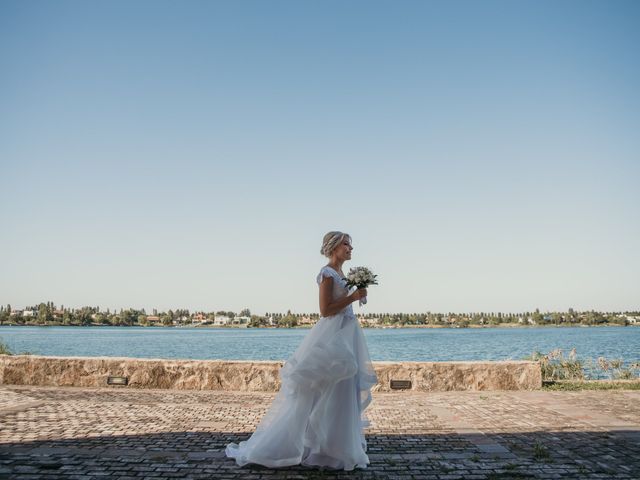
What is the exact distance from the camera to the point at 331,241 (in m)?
5.34

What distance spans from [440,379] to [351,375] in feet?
19.6

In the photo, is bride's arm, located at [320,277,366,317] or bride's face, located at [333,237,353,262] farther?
bride's face, located at [333,237,353,262]

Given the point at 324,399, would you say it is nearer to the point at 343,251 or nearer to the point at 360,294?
the point at 360,294

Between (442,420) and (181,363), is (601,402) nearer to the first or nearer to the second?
(442,420)

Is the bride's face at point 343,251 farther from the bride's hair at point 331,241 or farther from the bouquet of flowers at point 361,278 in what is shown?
the bouquet of flowers at point 361,278

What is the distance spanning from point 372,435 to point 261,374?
4.25 metres

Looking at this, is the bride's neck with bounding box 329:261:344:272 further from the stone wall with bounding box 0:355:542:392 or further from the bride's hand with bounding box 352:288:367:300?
the stone wall with bounding box 0:355:542:392

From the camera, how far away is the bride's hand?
16.6ft

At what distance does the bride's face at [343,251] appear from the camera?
5352 mm

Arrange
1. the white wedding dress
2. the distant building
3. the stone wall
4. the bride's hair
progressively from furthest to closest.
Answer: the distant building < the stone wall < the bride's hair < the white wedding dress

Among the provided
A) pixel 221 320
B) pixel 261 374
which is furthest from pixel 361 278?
pixel 221 320

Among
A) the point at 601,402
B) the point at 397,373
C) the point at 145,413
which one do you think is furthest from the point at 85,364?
the point at 601,402

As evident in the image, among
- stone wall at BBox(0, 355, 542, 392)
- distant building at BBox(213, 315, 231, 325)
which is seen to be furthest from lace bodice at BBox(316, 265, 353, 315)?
distant building at BBox(213, 315, 231, 325)

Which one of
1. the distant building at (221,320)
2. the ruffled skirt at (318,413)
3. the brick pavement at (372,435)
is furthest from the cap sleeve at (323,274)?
the distant building at (221,320)
